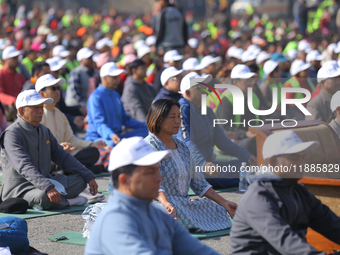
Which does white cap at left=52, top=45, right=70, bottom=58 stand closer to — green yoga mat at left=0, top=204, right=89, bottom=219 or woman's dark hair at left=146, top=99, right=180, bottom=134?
green yoga mat at left=0, top=204, right=89, bottom=219

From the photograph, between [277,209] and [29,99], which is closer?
[277,209]

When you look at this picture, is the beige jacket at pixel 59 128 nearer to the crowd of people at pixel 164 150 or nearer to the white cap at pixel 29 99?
the crowd of people at pixel 164 150

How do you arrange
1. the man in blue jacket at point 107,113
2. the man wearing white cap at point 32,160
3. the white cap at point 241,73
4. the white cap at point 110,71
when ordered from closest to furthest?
the man wearing white cap at point 32,160, the man in blue jacket at point 107,113, the white cap at point 110,71, the white cap at point 241,73

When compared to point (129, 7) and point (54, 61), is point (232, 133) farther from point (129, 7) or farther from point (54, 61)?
point (129, 7)

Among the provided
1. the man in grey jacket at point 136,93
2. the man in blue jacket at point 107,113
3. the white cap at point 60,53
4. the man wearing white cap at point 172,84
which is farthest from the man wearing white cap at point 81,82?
the man wearing white cap at point 172,84

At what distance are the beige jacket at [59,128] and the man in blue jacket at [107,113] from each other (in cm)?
70

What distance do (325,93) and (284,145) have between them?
161 inches

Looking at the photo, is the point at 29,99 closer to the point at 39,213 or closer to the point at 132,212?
the point at 39,213

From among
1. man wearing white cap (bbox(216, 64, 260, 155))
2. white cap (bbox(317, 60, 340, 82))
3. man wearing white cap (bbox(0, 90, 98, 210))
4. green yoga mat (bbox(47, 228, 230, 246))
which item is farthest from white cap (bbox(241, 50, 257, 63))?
green yoga mat (bbox(47, 228, 230, 246))

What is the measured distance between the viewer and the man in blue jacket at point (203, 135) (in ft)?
21.5

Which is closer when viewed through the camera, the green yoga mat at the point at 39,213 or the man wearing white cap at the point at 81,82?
the green yoga mat at the point at 39,213

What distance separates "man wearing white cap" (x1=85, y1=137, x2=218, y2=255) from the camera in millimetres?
2502

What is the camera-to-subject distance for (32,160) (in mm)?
5570

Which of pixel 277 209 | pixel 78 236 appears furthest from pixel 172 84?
pixel 277 209
